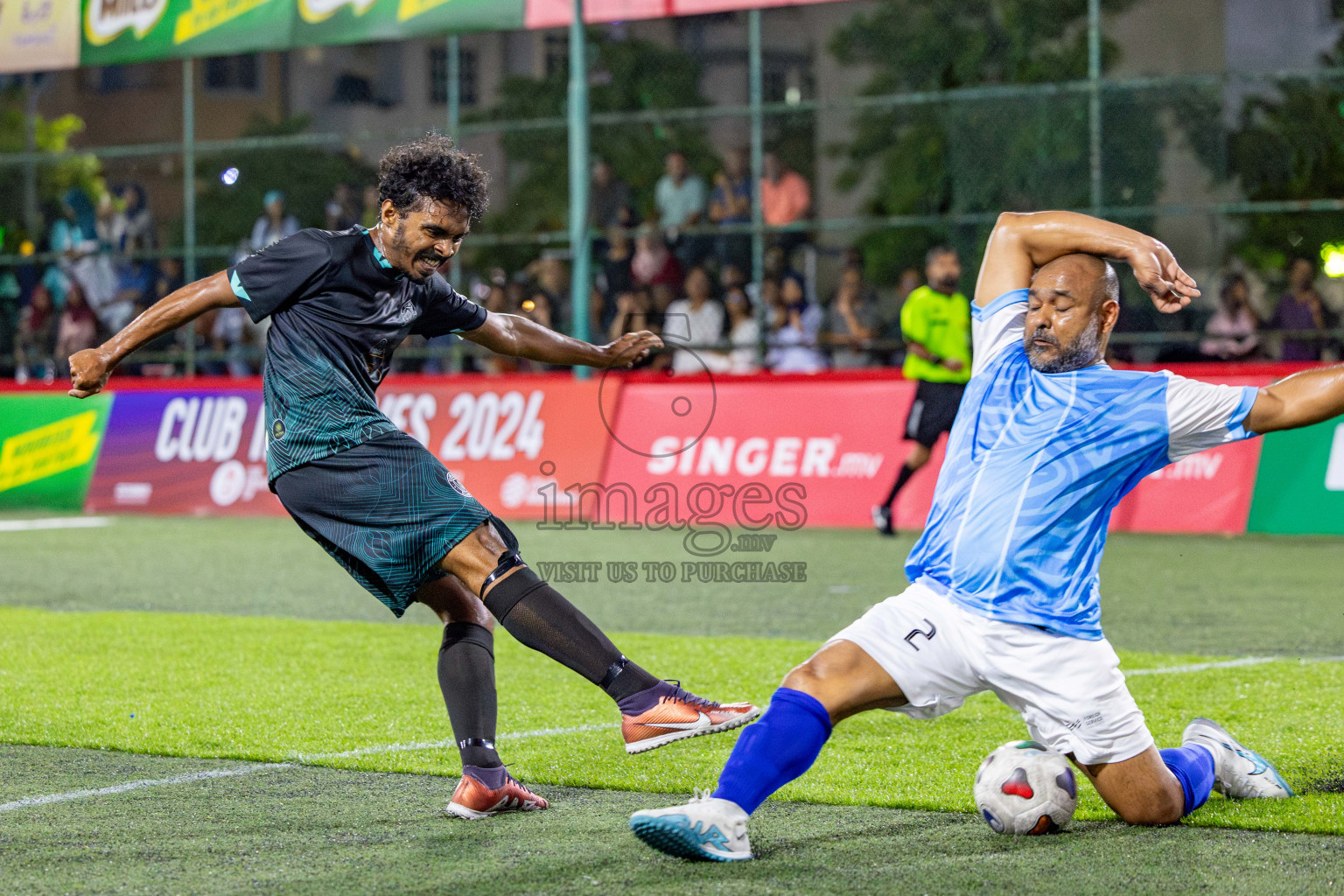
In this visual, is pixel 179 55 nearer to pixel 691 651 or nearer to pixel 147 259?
pixel 147 259

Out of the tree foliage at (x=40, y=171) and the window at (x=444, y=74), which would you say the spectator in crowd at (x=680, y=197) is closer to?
the tree foliage at (x=40, y=171)

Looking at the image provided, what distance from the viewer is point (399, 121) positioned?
133ft

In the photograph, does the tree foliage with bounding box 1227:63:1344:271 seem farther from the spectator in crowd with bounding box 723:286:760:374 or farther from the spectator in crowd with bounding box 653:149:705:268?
the spectator in crowd with bounding box 653:149:705:268

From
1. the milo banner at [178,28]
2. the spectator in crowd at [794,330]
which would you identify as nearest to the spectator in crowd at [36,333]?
the milo banner at [178,28]

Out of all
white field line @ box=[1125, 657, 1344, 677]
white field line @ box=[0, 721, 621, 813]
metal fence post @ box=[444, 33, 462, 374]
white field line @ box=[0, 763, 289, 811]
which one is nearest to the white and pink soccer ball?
white field line @ box=[0, 721, 621, 813]

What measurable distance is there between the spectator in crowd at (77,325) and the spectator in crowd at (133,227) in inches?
28.7

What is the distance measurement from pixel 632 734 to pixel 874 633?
77 cm

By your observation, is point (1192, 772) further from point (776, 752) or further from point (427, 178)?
point (427, 178)

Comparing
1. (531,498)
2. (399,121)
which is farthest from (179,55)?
(399,121)

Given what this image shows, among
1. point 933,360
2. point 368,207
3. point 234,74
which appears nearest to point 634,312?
point 933,360

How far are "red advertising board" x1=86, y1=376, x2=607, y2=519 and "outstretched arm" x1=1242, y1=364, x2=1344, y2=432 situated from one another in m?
10.3

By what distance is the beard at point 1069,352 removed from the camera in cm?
414

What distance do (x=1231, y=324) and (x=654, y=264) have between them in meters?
5.52

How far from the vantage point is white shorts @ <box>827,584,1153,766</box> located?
3982 millimetres
